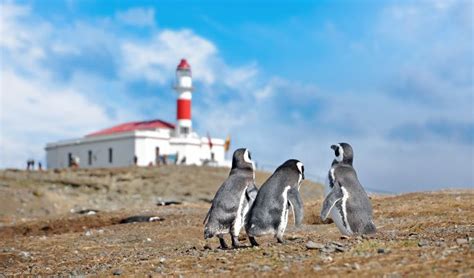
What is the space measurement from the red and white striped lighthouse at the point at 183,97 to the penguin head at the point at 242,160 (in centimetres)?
5813

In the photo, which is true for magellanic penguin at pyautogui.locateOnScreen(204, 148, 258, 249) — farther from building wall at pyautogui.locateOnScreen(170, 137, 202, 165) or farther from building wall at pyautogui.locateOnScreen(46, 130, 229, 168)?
building wall at pyautogui.locateOnScreen(170, 137, 202, 165)

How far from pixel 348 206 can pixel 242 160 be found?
183cm

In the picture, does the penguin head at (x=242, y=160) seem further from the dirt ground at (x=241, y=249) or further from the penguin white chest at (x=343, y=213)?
the penguin white chest at (x=343, y=213)

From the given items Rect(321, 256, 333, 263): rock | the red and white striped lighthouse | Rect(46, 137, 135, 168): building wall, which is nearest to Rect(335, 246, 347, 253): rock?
Rect(321, 256, 333, 263): rock

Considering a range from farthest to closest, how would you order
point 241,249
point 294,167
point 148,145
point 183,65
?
point 183,65 < point 148,145 < point 294,167 < point 241,249

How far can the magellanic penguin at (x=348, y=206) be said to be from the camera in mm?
12680

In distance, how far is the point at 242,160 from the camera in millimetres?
12891

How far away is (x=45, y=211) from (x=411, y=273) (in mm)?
31634

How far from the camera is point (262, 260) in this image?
1001 centimetres

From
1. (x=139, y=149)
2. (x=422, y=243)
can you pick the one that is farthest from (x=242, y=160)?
(x=139, y=149)

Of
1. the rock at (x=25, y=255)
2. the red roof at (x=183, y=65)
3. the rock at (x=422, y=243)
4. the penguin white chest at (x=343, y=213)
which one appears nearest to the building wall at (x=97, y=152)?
the red roof at (x=183, y=65)

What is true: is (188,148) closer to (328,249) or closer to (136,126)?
(136,126)

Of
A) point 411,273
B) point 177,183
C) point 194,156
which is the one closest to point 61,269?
point 411,273

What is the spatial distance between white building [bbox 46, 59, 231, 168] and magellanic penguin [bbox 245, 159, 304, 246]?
170 feet
